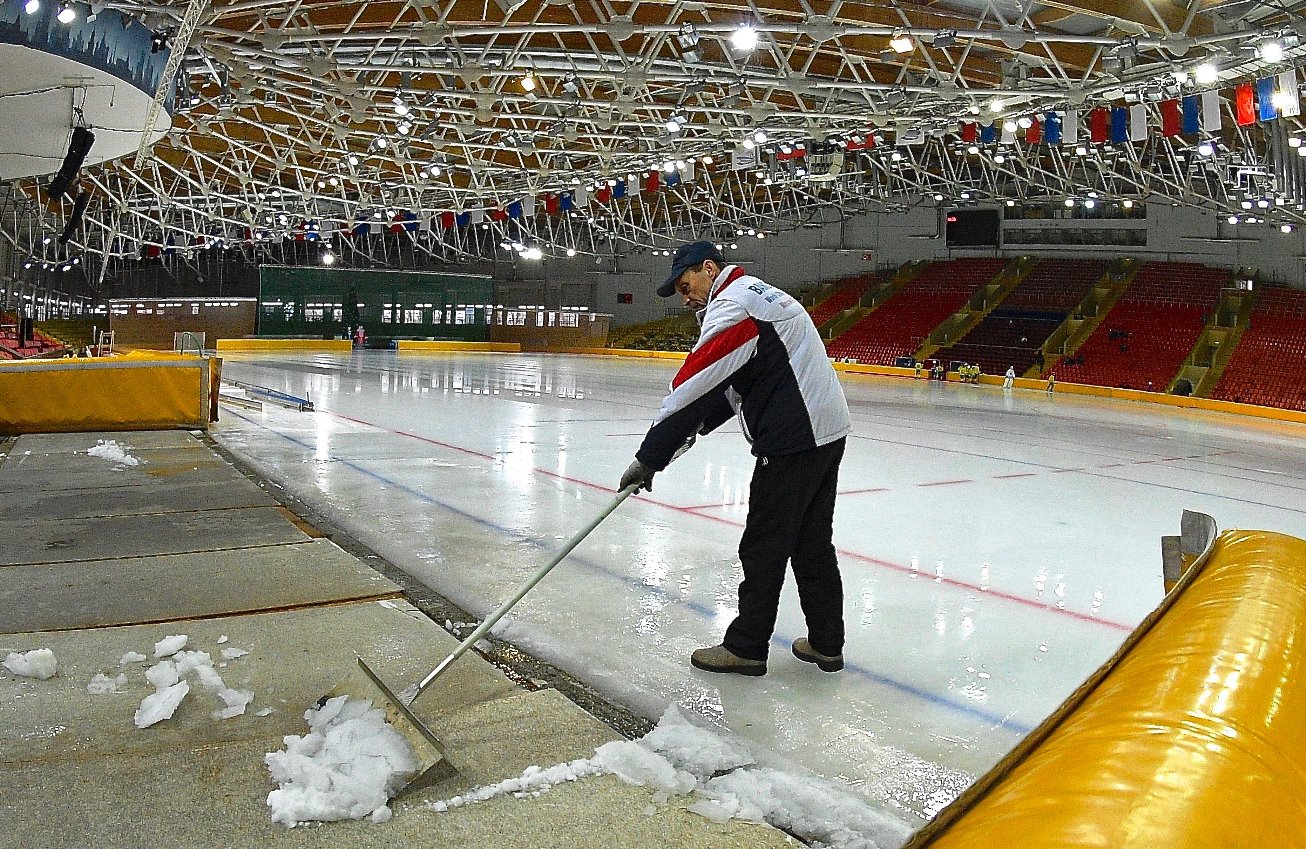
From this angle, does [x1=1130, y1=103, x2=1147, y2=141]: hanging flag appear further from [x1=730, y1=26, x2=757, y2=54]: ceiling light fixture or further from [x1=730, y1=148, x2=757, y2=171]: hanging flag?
[x1=730, y1=148, x2=757, y2=171]: hanging flag

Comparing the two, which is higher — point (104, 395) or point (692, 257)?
point (692, 257)

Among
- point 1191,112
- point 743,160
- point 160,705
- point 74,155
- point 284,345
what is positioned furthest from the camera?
point 284,345

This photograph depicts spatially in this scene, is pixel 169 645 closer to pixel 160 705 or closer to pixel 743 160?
pixel 160 705

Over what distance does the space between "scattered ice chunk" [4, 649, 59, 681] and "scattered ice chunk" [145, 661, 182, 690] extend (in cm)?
30

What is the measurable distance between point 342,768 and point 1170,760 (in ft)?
6.48

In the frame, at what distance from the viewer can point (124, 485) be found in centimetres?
671

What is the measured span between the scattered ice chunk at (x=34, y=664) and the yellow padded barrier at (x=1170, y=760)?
10.0 feet

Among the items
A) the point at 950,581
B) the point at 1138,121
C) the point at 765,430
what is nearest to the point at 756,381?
the point at 765,430

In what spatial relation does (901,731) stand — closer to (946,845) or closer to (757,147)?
(946,845)

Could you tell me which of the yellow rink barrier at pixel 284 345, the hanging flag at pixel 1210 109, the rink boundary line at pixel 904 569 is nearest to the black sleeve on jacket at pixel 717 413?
the rink boundary line at pixel 904 569

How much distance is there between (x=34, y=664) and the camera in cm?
301

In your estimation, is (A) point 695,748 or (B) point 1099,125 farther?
(B) point 1099,125

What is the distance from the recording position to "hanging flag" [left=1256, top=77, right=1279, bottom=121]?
1291 cm

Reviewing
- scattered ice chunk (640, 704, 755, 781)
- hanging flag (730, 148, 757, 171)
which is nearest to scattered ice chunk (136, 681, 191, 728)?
scattered ice chunk (640, 704, 755, 781)
